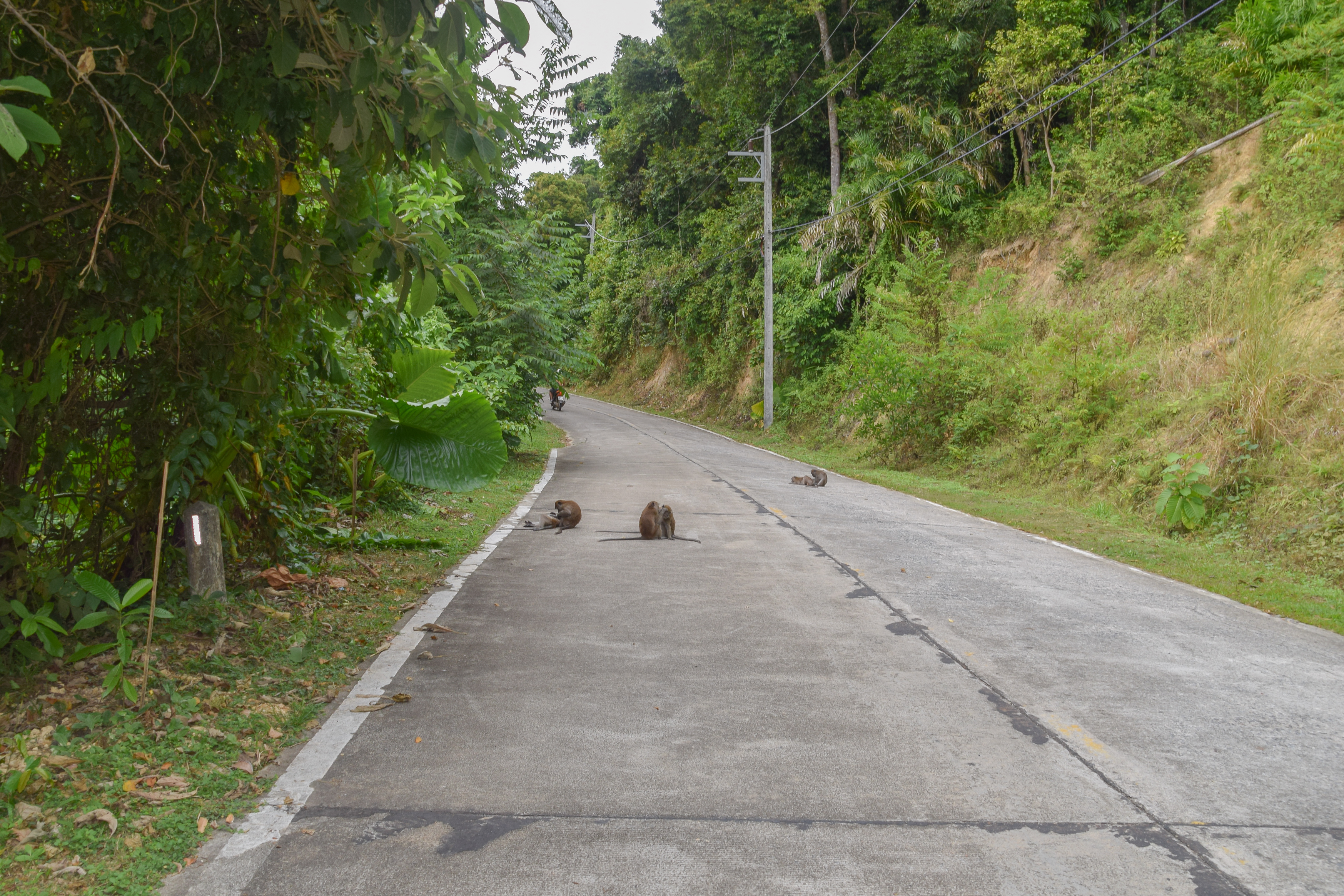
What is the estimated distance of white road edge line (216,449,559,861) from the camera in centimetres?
351

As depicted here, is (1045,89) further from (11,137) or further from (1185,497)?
(11,137)

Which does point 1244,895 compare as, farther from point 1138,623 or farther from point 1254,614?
point 1254,614

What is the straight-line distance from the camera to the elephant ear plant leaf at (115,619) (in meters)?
4.17

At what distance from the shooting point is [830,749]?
4.42 metres

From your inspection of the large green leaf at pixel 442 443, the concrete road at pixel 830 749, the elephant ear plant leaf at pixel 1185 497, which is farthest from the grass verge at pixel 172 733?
the elephant ear plant leaf at pixel 1185 497

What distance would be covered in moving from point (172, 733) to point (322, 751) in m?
0.65

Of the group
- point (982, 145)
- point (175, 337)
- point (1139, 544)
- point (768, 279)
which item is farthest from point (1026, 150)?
point (175, 337)

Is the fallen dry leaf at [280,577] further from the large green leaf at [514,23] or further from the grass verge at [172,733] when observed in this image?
the large green leaf at [514,23]

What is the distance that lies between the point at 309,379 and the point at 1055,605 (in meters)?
6.10

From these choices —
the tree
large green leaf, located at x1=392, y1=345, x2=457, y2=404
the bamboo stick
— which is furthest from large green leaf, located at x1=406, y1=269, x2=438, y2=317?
the tree

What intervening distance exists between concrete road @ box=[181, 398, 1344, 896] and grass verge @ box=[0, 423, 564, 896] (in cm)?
26

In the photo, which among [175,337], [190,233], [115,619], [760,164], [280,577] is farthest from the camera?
[760,164]

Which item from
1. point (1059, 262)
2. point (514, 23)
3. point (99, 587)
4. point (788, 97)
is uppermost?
point (788, 97)

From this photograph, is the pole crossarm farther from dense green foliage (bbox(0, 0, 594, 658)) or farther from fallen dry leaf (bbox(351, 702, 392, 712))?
fallen dry leaf (bbox(351, 702, 392, 712))
